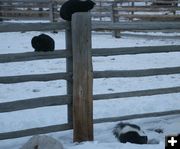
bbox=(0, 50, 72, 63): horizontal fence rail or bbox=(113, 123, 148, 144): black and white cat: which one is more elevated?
bbox=(0, 50, 72, 63): horizontal fence rail

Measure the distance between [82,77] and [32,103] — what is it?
2.18ft

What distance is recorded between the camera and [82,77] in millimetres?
4801

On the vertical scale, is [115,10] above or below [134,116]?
above

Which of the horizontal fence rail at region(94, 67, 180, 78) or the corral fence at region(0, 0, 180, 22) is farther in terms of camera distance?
the corral fence at region(0, 0, 180, 22)

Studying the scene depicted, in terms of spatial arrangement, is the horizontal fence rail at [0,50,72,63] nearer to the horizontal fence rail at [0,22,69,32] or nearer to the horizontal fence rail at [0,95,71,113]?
the horizontal fence rail at [0,22,69,32]

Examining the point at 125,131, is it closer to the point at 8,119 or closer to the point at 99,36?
the point at 8,119

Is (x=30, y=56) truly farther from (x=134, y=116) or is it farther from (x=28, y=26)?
(x=134, y=116)

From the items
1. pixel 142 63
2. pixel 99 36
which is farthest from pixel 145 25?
pixel 99 36

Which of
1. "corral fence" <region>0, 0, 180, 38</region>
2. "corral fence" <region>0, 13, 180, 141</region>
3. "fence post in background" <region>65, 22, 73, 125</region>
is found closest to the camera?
"corral fence" <region>0, 13, 180, 141</region>

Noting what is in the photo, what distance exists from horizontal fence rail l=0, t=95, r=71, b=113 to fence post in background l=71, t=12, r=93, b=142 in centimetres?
17

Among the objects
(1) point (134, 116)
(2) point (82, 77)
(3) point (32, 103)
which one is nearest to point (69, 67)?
(2) point (82, 77)

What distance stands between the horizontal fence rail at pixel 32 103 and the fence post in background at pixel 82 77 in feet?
0.57

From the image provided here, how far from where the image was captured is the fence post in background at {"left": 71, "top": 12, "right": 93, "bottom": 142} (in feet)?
15.4

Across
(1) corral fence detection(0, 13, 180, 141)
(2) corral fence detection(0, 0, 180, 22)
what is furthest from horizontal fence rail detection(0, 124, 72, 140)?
(2) corral fence detection(0, 0, 180, 22)
